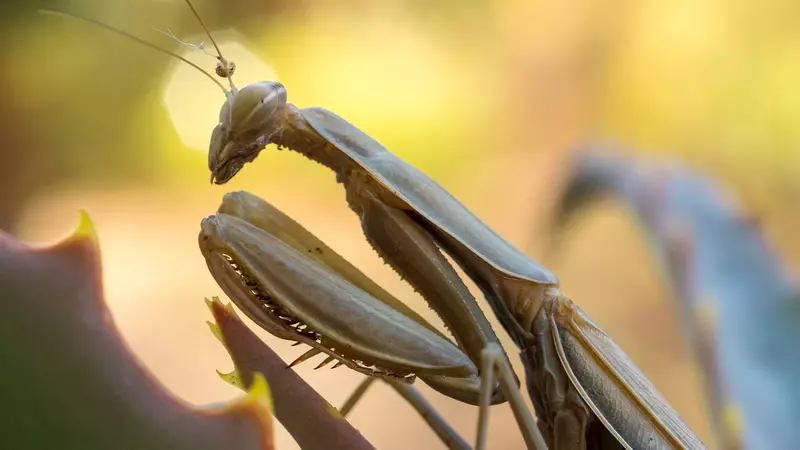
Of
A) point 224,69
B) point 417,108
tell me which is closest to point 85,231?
point 224,69

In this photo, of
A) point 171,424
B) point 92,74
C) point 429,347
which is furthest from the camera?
point 92,74

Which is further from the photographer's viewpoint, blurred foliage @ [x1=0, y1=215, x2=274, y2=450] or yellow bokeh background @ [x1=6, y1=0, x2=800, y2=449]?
yellow bokeh background @ [x1=6, y1=0, x2=800, y2=449]

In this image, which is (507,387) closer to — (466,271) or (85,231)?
(466,271)

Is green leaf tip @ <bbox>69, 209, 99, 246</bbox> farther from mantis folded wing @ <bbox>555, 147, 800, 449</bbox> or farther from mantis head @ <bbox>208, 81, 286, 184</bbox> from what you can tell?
mantis folded wing @ <bbox>555, 147, 800, 449</bbox>

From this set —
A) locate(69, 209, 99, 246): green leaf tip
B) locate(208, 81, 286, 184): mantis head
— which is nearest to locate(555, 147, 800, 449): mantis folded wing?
locate(208, 81, 286, 184): mantis head

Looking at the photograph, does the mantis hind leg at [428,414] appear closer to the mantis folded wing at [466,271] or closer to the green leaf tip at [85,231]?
the mantis folded wing at [466,271]

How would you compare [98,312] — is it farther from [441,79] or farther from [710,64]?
[710,64]

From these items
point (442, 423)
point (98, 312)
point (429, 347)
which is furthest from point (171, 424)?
point (442, 423)

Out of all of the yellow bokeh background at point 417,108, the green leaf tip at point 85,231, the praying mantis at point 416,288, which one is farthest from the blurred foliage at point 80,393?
the yellow bokeh background at point 417,108
